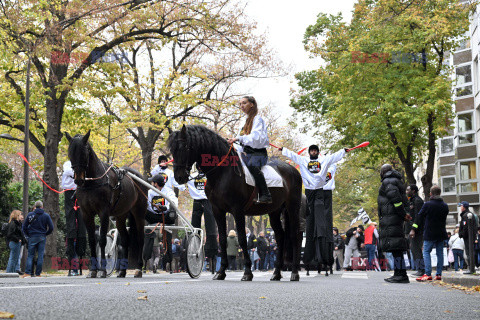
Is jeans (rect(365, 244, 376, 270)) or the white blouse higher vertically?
the white blouse

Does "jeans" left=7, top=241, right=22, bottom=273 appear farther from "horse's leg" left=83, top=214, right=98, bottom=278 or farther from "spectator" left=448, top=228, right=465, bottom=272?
"spectator" left=448, top=228, right=465, bottom=272

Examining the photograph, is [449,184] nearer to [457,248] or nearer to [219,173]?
[457,248]

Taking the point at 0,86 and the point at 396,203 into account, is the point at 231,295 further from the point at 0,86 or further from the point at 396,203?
the point at 0,86

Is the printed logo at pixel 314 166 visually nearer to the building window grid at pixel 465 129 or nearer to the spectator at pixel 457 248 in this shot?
the spectator at pixel 457 248

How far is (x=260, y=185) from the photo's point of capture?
425 inches

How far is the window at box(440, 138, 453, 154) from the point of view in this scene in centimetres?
6619

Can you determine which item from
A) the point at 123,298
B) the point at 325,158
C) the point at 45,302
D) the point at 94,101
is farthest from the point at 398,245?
the point at 94,101

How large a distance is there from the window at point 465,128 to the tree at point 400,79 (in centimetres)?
2394

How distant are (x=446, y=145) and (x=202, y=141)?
59327 mm

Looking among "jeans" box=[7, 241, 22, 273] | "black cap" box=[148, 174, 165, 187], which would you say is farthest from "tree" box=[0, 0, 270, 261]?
"black cap" box=[148, 174, 165, 187]

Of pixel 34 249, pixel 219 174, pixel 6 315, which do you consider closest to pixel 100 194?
pixel 219 174

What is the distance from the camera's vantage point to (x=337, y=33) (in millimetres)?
36031

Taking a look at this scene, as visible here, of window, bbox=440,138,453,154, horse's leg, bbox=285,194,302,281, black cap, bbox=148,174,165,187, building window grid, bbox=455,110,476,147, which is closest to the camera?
horse's leg, bbox=285,194,302,281

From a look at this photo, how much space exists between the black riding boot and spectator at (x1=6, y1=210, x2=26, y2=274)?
1103 cm
